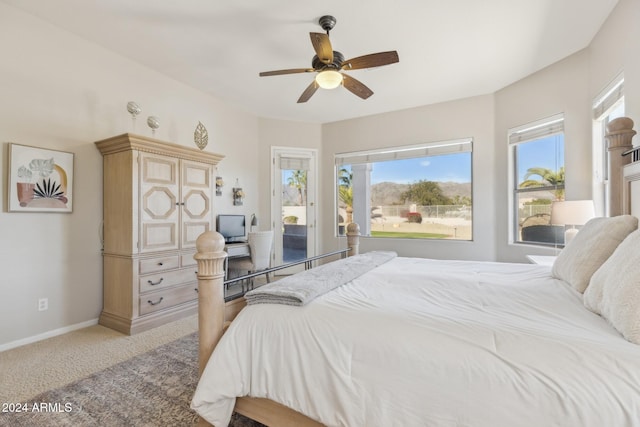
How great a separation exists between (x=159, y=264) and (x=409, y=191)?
3.66 m

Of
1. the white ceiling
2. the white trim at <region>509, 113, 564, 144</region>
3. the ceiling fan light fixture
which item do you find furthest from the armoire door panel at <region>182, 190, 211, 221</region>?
the white trim at <region>509, 113, 564, 144</region>

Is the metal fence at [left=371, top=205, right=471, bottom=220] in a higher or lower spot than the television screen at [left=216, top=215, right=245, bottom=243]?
higher

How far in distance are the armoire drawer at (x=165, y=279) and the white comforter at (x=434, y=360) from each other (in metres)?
2.00

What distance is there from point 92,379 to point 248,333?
1.49 meters

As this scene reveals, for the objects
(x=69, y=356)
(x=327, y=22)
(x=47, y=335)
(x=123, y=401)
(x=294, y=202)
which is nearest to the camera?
(x=123, y=401)

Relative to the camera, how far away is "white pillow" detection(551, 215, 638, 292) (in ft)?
4.52

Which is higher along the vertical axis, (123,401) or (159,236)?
(159,236)

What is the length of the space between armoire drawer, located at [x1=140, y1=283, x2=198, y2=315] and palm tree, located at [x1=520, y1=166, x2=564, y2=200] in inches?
167

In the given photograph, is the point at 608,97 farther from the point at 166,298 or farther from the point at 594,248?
the point at 166,298

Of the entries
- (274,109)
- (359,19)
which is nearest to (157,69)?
(274,109)

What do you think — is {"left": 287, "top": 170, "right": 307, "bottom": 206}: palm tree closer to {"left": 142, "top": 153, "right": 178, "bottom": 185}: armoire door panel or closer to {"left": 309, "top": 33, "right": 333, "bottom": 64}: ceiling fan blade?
{"left": 142, "top": 153, "right": 178, "bottom": 185}: armoire door panel

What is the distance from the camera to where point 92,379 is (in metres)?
1.98

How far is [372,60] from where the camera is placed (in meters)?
2.42

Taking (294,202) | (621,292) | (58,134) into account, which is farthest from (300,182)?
(621,292)
